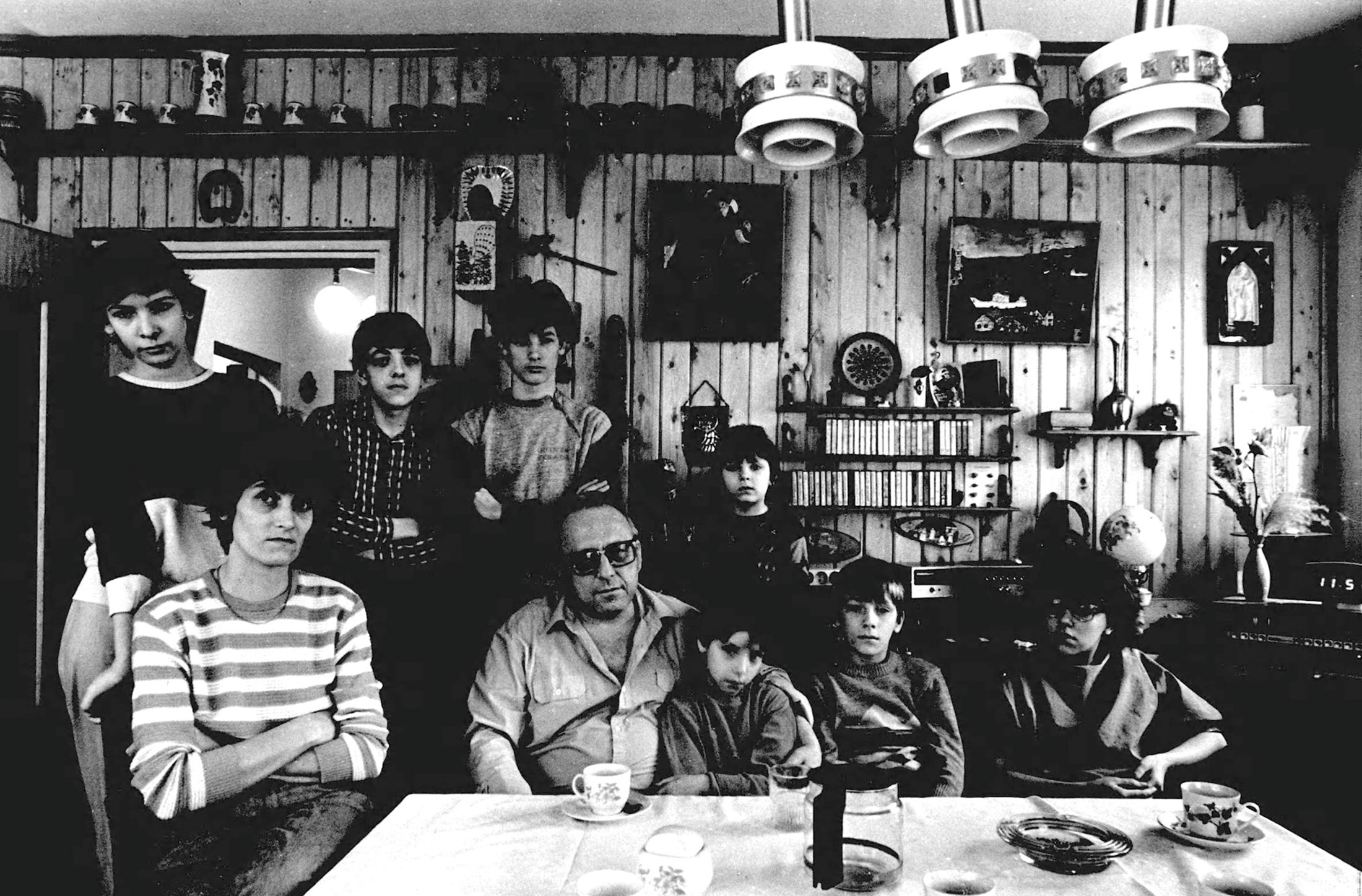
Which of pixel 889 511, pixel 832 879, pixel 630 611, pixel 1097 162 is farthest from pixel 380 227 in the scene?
pixel 832 879

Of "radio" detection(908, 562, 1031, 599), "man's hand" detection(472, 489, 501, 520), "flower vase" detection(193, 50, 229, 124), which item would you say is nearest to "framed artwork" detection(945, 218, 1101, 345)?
"radio" detection(908, 562, 1031, 599)

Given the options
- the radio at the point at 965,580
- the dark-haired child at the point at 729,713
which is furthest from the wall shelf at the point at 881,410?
the dark-haired child at the point at 729,713

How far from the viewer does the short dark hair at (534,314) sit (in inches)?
122

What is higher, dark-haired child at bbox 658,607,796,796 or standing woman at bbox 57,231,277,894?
standing woman at bbox 57,231,277,894

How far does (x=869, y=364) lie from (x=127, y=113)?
3042mm

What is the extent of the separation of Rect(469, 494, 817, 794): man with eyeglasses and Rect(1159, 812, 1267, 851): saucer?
0.95m

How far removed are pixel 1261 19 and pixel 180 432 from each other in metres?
4.15

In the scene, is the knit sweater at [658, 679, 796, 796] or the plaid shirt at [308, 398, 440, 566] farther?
the plaid shirt at [308, 398, 440, 566]

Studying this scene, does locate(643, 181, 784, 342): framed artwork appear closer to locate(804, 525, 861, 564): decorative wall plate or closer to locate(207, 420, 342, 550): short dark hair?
locate(804, 525, 861, 564): decorative wall plate

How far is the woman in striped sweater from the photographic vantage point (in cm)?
180

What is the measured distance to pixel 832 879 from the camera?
113 centimetres

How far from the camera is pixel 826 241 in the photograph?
3.61 m

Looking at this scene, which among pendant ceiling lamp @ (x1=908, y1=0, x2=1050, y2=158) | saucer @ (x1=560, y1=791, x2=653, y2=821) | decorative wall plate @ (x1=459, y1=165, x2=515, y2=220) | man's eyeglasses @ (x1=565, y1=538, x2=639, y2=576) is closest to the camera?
pendant ceiling lamp @ (x1=908, y1=0, x2=1050, y2=158)

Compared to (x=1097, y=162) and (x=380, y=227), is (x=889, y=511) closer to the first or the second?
(x=1097, y=162)
